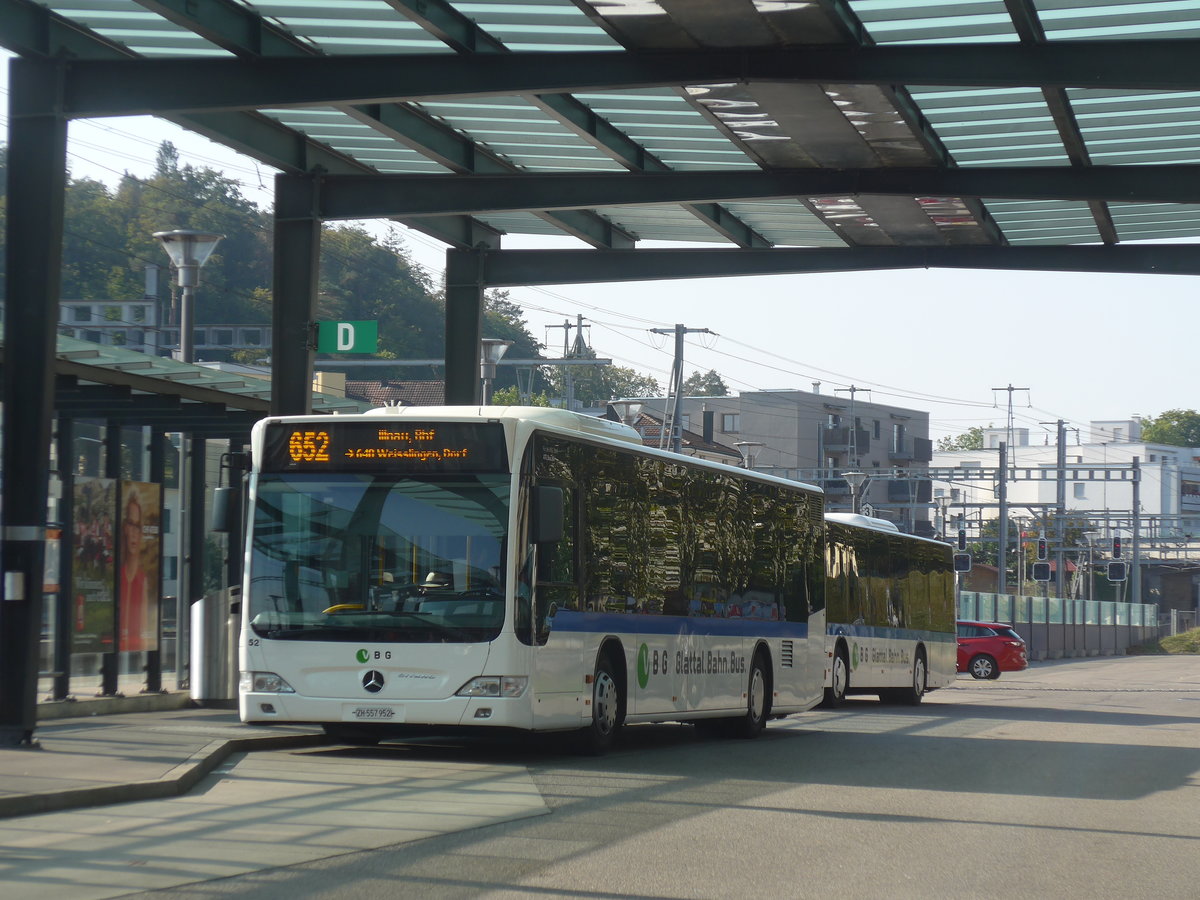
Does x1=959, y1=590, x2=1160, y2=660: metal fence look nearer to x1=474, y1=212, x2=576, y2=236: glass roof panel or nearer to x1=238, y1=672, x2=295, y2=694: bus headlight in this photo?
x1=474, y1=212, x2=576, y2=236: glass roof panel

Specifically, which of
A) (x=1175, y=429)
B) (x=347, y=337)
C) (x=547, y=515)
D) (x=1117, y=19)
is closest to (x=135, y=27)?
(x=347, y=337)

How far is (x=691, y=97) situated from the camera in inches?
601

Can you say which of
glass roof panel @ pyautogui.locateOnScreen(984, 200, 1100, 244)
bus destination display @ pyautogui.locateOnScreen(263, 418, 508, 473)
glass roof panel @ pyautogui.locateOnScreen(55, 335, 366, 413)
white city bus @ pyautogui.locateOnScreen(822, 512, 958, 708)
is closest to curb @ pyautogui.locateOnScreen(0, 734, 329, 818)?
bus destination display @ pyautogui.locateOnScreen(263, 418, 508, 473)

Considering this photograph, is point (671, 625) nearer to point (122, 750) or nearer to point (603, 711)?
point (603, 711)

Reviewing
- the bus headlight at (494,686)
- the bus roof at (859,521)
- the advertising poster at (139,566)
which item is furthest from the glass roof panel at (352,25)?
the bus roof at (859,521)

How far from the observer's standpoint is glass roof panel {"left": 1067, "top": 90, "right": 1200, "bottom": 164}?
601 inches

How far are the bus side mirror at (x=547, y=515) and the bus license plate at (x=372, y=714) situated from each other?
5.92 feet

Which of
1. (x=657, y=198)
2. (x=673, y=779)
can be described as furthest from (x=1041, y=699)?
(x=673, y=779)

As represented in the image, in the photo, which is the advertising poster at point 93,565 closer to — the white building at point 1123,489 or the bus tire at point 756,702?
the bus tire at point 756,702

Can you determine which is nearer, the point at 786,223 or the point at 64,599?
the point at 64,599

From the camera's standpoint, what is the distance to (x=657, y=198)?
18.9 metres

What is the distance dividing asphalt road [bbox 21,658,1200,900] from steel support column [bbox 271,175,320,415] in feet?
15.4

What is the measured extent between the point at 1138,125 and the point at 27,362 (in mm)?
10365

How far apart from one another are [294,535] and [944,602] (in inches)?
824
